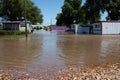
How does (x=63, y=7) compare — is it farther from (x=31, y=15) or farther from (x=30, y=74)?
(x=30, y=74)

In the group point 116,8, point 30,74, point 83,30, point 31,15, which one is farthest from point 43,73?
point 31,15

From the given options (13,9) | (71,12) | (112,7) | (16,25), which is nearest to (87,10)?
(71,12)

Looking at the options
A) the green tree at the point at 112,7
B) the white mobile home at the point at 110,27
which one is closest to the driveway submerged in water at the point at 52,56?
the white mobile home at the point at 110,27

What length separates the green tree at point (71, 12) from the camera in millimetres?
84819

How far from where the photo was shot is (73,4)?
86750 millimetres

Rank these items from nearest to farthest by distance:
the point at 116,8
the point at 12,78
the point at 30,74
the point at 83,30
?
the point at 12,78 → the point at 30,74 → the point at 83,30 → the point at 116,8

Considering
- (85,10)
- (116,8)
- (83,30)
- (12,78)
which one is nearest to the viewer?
(12,78)

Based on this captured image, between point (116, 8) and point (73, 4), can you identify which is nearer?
point (116, 8)

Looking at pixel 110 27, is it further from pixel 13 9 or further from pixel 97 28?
pixel 13 9

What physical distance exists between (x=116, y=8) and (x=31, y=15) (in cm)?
2407

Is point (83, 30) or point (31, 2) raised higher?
point (31, 2)

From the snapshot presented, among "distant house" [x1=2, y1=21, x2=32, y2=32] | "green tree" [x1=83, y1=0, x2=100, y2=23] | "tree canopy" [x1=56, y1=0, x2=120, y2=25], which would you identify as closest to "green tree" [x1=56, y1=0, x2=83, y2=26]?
"tree canopy" [x1=56, y1=0, x2=120, y2=25]

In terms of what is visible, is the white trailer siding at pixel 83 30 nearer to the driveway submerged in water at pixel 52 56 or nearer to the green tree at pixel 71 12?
the green tree at pixel 71 12

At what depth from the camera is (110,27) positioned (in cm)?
5897
